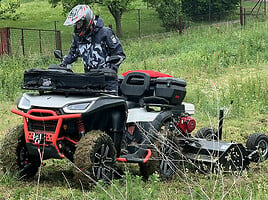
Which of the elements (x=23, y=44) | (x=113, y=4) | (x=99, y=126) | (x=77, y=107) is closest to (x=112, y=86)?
(x=99, y=126)

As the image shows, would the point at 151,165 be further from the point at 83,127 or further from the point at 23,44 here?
the point at 23,44

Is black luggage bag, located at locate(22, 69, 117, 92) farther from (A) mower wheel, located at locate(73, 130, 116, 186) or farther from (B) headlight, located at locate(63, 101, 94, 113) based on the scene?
(A) mower wheel, located at locate(73, 130, 116, 186)

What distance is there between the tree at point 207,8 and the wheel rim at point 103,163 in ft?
103

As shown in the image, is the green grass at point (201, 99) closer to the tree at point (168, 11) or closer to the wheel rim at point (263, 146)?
the wheel rim at point (263, 146)

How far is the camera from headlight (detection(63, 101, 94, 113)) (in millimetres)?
5953

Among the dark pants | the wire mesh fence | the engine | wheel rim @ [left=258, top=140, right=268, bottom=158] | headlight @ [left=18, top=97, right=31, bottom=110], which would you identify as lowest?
the wire mesh fence

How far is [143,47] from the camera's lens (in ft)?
80.6

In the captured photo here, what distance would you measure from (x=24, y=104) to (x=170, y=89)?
1793 millimetres

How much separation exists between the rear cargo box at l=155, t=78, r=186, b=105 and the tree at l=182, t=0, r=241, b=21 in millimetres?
30339

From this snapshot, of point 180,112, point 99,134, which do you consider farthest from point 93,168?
point 180,112

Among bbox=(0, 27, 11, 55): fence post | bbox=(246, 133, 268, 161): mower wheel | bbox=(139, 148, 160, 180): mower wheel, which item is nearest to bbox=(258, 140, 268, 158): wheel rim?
bbox=(246, 133, 268, 161): mower wheel

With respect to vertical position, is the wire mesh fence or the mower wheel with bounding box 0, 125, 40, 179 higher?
the mower wheel with bounding box 0, 125, 40, 179

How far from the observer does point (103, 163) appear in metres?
6.18

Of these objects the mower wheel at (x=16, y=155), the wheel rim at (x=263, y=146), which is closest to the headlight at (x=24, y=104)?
the mower wheel at (x=16, y=155)
